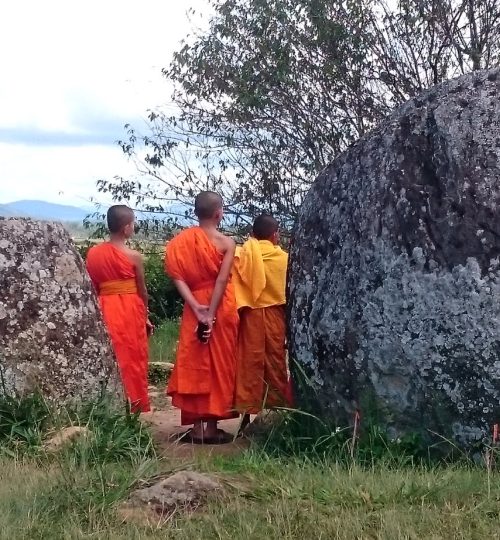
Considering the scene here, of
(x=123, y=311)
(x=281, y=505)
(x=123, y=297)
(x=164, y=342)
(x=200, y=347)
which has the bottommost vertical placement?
(x=281, y=505)

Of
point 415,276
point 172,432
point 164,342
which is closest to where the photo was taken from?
point 415,276

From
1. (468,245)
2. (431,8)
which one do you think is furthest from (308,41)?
(468,245)

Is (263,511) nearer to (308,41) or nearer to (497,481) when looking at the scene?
(497,481)

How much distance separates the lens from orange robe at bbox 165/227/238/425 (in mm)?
6645

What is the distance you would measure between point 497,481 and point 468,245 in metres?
1.33

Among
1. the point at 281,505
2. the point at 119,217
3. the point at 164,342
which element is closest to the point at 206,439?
the point at 119,217

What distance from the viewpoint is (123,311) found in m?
7.20

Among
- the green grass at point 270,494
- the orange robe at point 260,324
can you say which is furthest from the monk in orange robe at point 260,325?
the green grass at point 270,494

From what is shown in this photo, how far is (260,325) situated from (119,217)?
142 centimetres

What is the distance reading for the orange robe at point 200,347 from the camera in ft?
21.8

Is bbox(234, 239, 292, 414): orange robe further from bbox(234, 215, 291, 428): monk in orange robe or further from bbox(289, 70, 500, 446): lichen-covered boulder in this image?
bbox(289, 70, 500, 446): lichen-covered boulder

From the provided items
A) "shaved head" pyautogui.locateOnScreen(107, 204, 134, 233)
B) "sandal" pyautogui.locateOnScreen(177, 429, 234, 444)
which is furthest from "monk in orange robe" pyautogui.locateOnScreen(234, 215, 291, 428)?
"shaved head" pyautogui.locateOnScreen(107, 204, 134, 233)

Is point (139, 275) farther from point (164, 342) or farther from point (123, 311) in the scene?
point (164, 342)

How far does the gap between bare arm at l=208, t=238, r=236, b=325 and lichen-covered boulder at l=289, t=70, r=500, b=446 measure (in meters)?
1.06
